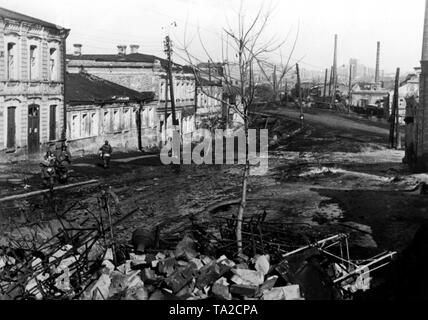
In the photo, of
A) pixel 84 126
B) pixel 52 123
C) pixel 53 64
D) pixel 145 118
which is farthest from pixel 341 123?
pixel 52 123

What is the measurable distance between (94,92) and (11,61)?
8867 mm

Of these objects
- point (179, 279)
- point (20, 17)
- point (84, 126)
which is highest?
point (20, 17)

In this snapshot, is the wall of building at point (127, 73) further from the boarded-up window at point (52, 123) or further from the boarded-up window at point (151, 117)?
the boarded-up window at point (52, 123)

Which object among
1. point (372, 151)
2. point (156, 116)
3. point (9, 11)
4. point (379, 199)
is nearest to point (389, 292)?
point (379, 199)

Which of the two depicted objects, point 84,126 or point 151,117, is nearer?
point 84,126

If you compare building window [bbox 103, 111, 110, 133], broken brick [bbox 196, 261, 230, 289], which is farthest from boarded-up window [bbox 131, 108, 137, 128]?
broken brick [bbox 196, 261, 230, 289]

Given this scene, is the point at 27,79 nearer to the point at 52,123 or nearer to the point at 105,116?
the point at 52,123

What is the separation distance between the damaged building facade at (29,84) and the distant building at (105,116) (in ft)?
4.95

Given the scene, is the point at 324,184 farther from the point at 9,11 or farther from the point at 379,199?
the point at 9,11

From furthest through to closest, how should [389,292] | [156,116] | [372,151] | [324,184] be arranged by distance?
1. [156,116]
2. [372,151]
3. [324,184]
4. [389,292]

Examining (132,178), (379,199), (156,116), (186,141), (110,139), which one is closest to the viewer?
(379,199)

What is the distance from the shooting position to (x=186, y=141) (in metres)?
43.5

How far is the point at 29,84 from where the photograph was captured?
24.7m
